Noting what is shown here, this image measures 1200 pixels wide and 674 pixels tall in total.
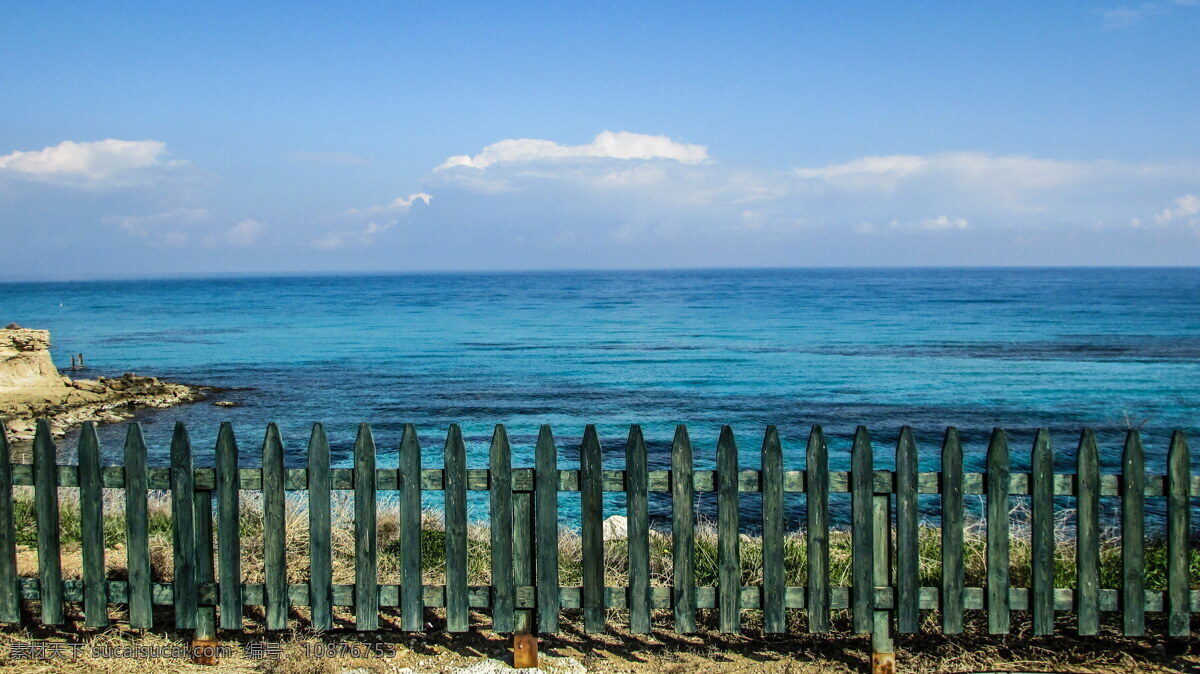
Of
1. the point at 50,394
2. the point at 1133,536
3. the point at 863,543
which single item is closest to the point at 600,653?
the point at 863,543

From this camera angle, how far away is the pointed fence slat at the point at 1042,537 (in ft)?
15.9

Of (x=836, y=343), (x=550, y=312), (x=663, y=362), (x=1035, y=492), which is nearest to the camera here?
(x=1035, y=492)

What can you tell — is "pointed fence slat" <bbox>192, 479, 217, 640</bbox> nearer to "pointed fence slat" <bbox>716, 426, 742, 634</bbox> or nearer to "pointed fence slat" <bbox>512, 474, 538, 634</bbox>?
"pointed fence slat" <bbox>512, 474, 538, 634</bbox>

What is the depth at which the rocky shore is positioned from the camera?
2247 cm

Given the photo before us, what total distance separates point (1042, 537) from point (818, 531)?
4.11 feet

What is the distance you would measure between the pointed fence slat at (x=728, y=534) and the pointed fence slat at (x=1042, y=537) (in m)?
1.65

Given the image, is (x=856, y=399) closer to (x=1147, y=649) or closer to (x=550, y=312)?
(x=1147, y=649)

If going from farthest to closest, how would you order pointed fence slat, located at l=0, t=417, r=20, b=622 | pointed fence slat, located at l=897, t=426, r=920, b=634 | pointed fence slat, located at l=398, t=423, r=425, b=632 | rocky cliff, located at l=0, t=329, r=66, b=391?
rocky cliff, located at l=0, t=329, r=66, b=391 → pointed fence slat, located at l=0, t=417, r=20, b=622 → pointed fence slat, located at l=398, t=423, r=425, b=632 → pointed fence slat, located at l=897, t=426, r=920, b=634

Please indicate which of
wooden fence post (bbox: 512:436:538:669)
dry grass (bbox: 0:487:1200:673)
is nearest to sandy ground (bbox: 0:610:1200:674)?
dry grass (bbox: 0:487:1200:673)

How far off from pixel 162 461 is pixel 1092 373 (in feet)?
96.8

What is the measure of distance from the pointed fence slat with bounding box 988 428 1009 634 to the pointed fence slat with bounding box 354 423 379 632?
10.9 ft

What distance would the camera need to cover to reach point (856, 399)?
2533 centimetres

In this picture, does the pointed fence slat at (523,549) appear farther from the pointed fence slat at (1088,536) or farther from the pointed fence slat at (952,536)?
the pointed fence slat at (1088,536)

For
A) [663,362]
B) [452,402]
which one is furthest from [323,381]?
[663,362]
